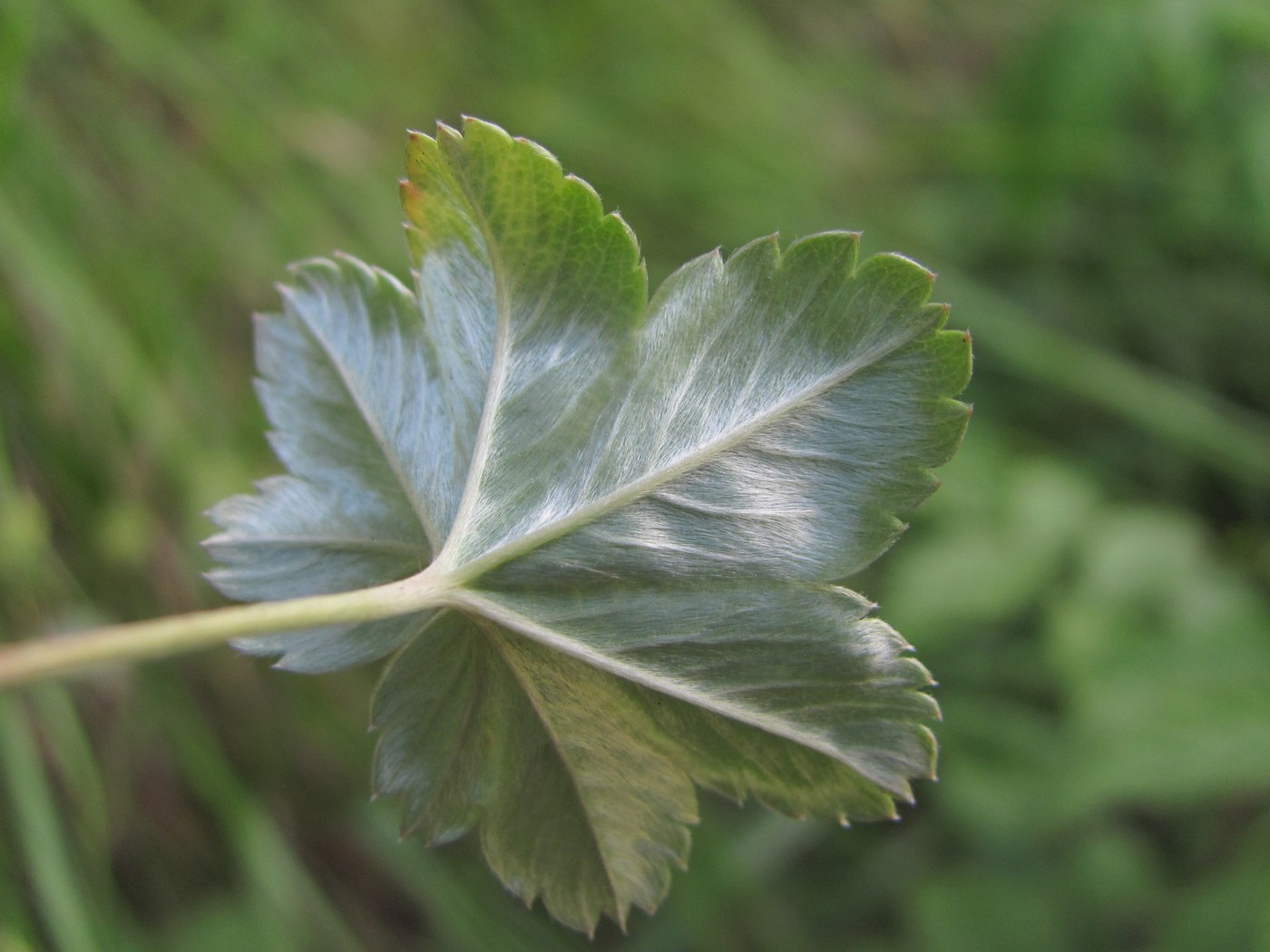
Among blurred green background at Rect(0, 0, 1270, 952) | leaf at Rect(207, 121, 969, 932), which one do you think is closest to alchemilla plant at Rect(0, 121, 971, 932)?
leaf at Rect(207, 121, 969, 932)

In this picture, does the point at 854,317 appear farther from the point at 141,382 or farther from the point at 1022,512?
the point at 1022,512

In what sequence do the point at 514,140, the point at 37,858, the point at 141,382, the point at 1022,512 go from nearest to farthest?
1. the point at 514,140
2. the point at 37,858
3. the point at 141,382
4. the point at 1022,512

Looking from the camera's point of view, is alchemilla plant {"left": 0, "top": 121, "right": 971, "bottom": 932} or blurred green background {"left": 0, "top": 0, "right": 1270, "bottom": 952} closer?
alchemilla plant {"left": 0, "top": 121, "right": 971, "bottom": 932}

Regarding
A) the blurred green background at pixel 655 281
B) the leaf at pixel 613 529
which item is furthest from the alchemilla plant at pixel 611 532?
the blurred green background at pixel 655 281

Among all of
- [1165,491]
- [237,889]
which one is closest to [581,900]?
[237,889]

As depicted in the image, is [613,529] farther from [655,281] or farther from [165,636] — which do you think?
[655,281]

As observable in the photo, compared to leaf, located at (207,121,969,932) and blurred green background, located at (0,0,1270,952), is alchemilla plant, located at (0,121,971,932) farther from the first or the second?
blurred green background, located at (0,0,1270,952)

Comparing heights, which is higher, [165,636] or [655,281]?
[165,636]

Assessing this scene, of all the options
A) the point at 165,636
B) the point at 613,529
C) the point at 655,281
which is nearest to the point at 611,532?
the point at 613,529
